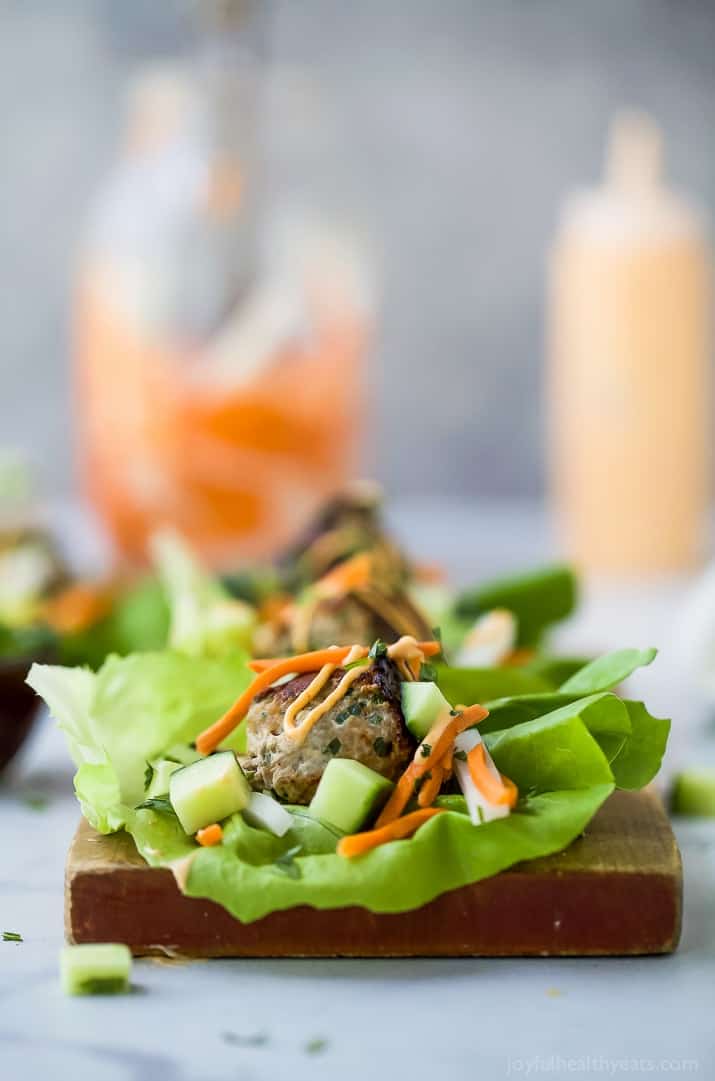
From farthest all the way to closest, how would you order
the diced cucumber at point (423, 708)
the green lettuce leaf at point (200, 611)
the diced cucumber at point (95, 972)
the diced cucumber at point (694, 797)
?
1. the green lettuce leaf at point (200, 611)
2. the diced cucumber at point (694, 797)
3. the diced cucumber at point (423, 708)
4. the diced cucumber at point (95, 972)

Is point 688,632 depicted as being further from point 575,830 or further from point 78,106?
point 78,106

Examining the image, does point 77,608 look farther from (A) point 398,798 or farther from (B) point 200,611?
(A) point 398,798

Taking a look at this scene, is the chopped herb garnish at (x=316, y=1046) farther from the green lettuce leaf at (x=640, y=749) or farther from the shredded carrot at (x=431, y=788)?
the green lettuce leaf at (x=640, y=749)

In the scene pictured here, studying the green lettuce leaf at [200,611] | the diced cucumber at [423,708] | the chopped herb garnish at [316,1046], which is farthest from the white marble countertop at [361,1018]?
the green lettuce leaf at [200,611]

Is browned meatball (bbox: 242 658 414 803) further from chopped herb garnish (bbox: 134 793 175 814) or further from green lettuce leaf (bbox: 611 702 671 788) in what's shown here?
green lettuce leaf (bbox: 611 702 671 788)

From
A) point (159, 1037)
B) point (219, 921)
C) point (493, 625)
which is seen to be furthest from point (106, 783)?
point (493, 625)

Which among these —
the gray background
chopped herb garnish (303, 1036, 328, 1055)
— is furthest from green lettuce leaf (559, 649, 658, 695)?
the gray background
